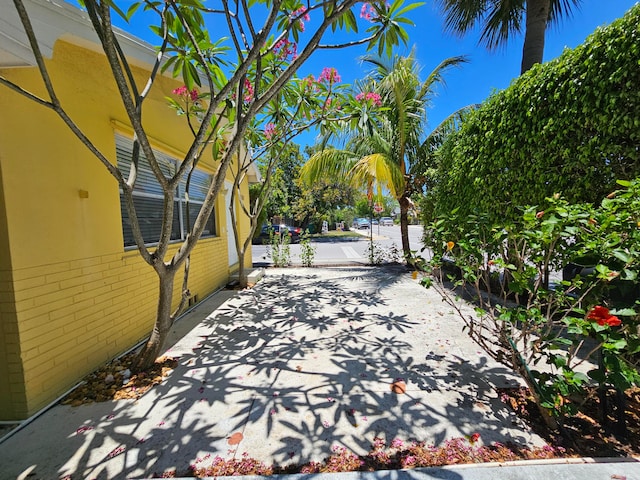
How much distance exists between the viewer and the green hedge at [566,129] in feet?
8.46

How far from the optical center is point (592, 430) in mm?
1978

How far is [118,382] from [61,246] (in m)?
1.48

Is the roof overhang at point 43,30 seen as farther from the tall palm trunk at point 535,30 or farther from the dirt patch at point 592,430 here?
the tall palm trunk at point 535,30

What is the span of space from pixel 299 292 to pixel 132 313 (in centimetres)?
335

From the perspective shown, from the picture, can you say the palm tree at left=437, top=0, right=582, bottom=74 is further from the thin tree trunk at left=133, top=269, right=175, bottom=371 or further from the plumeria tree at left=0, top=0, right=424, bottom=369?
the thin tree trunk at left=133, top=269, right=175, bottom=371

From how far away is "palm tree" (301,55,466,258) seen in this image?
7262 mm

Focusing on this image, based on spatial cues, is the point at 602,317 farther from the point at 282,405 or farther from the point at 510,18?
the point at 510,18

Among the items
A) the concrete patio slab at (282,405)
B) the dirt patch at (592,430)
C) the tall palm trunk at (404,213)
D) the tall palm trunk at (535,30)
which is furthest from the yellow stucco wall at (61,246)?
the tall palm trunk at (404,213)

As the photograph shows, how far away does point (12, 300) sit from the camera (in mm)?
2201

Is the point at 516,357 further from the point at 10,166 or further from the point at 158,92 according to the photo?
the point at 158,92

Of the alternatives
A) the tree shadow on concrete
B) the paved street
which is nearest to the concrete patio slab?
the tree shadow on concrete

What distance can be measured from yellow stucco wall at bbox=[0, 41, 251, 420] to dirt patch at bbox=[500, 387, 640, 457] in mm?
4162

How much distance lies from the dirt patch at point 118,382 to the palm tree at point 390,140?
6301 millimetres

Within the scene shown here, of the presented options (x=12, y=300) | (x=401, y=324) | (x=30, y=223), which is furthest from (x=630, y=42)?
(x=12, y=300)
